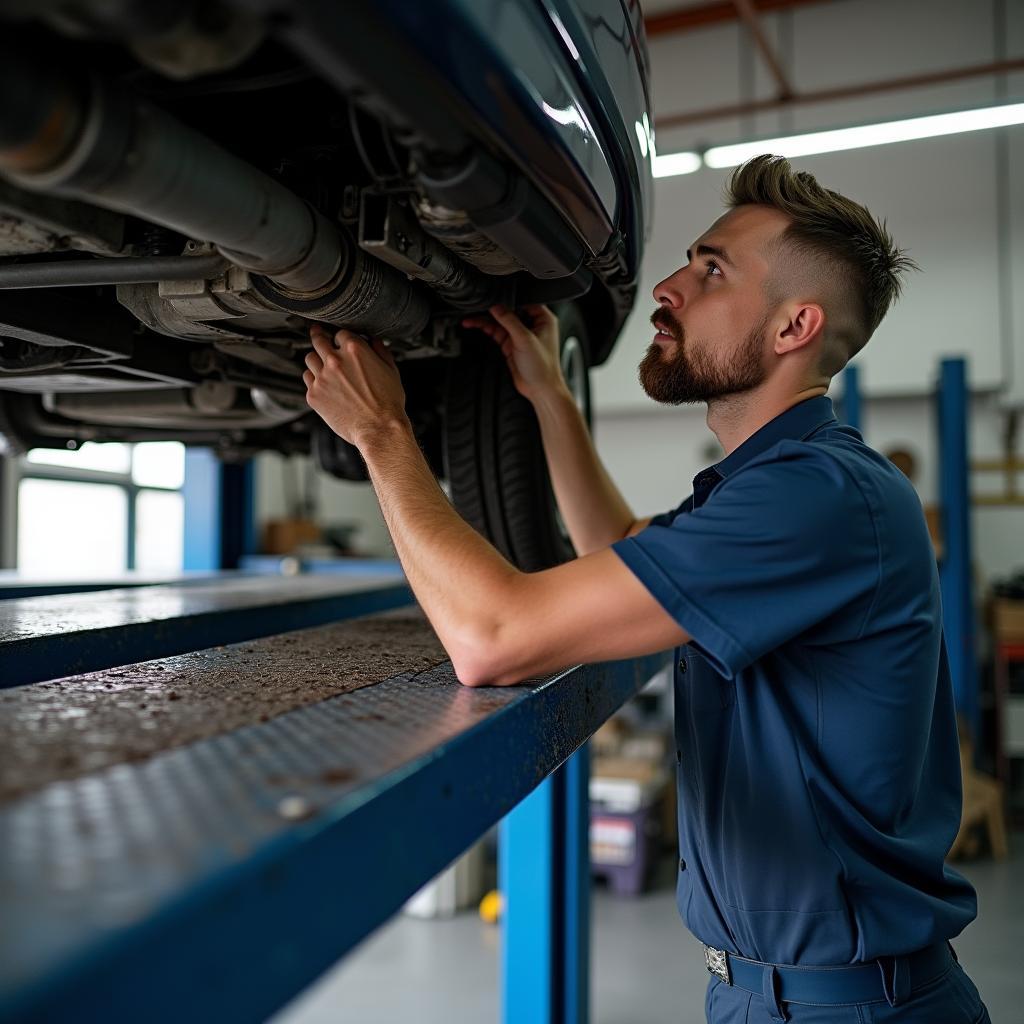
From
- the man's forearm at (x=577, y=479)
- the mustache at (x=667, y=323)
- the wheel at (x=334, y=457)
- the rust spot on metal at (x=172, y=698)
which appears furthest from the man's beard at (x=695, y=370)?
the wheel at (x=334, y=457)

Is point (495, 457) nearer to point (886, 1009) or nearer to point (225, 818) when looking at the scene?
point (886, 1009)

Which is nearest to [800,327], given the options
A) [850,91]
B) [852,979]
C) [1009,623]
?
[852,979]

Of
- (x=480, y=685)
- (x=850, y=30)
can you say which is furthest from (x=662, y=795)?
(x=850, y=30)

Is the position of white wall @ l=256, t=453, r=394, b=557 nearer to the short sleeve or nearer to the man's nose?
the man's nose

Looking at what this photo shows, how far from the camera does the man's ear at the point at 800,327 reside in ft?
4.18

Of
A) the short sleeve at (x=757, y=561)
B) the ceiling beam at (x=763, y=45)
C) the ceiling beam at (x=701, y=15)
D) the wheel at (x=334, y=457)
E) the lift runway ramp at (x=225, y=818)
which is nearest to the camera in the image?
the lift runway ramp at (x=225, y=818)

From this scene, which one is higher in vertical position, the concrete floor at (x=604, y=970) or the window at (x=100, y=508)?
the window at (x=100, y=508)

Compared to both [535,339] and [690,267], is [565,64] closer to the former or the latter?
[690,267]

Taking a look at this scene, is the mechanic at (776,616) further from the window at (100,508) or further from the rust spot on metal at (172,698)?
the window at (100,508)

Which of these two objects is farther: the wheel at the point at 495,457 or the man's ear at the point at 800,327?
the wheel at the point at 495,457

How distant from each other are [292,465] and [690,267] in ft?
23.4

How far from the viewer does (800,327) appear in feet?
4.21

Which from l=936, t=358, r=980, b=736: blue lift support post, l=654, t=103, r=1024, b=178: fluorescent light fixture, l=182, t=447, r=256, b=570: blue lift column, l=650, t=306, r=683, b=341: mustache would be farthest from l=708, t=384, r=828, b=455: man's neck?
l=936, t=358, r=980, b=736: blue lift support post

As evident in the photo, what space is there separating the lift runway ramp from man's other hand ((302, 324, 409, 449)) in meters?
0.34
